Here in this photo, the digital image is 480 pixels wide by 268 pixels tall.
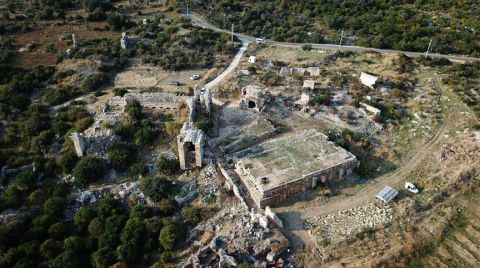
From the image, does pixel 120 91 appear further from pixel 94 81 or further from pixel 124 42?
pixel 124 42

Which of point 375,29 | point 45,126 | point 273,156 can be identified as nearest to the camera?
point 273,156

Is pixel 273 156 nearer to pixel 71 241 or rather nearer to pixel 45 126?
pixel 71 241

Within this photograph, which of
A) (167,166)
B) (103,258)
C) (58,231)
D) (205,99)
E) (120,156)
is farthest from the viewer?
(205,99)

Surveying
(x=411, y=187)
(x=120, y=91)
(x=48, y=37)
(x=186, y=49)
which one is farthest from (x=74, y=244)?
(x=48, y=37)

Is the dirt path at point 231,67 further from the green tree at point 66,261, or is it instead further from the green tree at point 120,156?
the green tree at point 66,261

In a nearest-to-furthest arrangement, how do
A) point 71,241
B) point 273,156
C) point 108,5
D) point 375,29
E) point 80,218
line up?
1. point 71,241
2. point 80,218
3. point 273,156
4. point 375,29
5. point 108,5

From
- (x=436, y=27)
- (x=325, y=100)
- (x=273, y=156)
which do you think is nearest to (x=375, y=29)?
(x=436, y=27)

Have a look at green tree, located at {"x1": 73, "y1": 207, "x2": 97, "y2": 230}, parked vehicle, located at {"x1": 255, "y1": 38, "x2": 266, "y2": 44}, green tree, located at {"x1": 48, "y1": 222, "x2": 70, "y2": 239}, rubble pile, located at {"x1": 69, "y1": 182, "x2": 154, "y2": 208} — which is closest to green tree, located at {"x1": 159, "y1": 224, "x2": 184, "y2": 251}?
rubble pile, located at {"x1": 69, "y1": 182, "x2": 154, "y2": 208}
